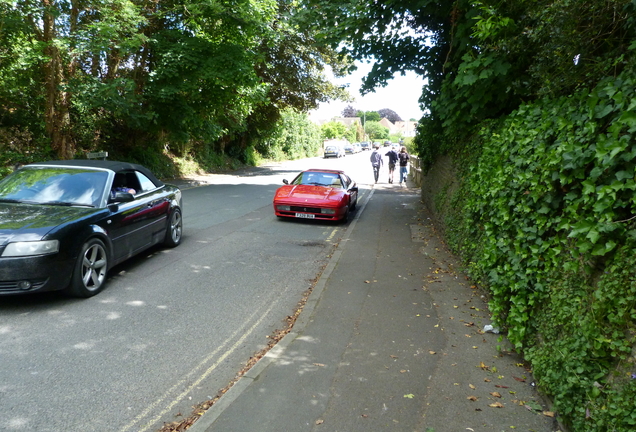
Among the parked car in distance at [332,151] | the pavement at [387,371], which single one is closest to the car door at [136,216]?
the pavement at [387,371]

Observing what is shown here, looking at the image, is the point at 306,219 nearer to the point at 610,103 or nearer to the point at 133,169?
the point at 133,169

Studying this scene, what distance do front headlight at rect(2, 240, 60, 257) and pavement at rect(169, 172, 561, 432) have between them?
283 centimetres

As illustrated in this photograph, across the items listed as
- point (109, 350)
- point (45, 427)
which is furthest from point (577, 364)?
point (109, 350)

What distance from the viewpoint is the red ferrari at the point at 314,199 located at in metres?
12.7

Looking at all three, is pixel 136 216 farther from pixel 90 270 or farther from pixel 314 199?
pixel 314 199

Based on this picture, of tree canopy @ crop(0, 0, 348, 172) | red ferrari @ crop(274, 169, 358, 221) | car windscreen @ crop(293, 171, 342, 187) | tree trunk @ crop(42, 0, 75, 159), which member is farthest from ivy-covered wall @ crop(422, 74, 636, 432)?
tree trunk @ crop(42, 0, 75, 159)

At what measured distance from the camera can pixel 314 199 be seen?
12.8 m

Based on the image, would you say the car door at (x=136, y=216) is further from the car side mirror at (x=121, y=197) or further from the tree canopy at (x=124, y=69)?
the tree canopy at (x=124, y=69)

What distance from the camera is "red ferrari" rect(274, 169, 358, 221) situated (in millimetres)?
12719

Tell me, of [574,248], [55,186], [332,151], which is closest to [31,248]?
[55,186]

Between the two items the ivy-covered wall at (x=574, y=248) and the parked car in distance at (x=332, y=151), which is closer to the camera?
the ivy-covered wall at (x=574, y=248)

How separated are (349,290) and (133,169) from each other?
4.11 meters

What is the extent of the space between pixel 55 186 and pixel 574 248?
21.3 feet

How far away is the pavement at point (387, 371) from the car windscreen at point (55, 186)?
3438 mm
